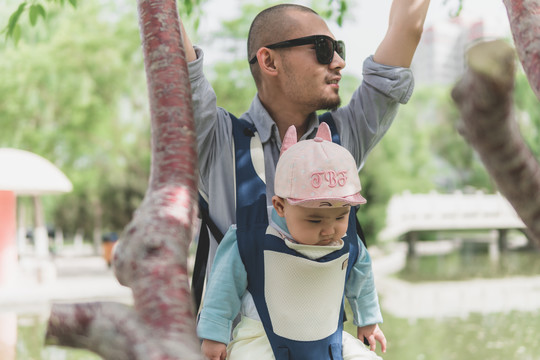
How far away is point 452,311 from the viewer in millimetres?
11289

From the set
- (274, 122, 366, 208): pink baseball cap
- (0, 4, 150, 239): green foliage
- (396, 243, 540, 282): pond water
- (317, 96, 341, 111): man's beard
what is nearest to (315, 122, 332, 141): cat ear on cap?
(274, 122, 366, 208): pink baseball cap

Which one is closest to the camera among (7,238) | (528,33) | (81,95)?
(528,33)

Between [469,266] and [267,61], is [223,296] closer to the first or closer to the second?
[267,61]

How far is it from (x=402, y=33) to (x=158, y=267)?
1374 mm

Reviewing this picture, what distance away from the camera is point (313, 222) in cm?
176

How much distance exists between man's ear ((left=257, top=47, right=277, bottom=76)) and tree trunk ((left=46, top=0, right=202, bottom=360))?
2.90 feet

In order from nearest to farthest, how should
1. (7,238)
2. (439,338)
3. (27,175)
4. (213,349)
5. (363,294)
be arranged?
(213,349)
(363,294)
(439,338)
(7,238)
(27,175)

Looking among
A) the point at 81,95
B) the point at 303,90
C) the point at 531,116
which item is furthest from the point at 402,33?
the point at 531,116

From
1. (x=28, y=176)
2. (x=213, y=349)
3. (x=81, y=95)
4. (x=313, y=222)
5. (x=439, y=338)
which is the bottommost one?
(x=439, y=338)

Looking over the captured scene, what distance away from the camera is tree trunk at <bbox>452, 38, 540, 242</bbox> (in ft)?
2.34

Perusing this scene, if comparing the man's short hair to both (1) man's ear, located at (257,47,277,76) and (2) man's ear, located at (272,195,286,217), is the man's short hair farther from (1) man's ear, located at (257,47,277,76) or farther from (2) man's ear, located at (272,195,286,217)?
(2) man's ear, located at (272,195,286,217)

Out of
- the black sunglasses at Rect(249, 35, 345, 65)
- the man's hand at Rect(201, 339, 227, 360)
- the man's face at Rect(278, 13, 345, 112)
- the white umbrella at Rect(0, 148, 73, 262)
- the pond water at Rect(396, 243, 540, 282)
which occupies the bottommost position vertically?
the pond water at Rect(396, 243, 540, 282)

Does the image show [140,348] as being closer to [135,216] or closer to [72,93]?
[135,216]

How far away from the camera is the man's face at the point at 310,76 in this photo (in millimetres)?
2068
